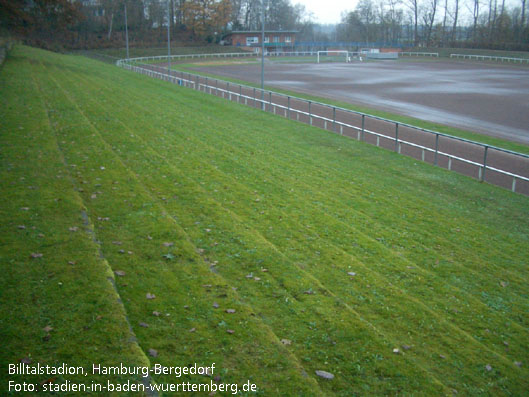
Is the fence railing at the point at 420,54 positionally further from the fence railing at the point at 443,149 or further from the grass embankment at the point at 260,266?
the grass embankment at the point at 260,266

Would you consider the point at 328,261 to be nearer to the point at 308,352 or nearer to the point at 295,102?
the point at 308,352

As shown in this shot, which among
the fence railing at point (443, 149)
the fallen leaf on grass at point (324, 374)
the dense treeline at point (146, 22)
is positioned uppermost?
the dense treeline at point (146, 22)

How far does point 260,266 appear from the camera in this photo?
8.30m

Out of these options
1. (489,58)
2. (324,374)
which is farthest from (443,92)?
(489,58)

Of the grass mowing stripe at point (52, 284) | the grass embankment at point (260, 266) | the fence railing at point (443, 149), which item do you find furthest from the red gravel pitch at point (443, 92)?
the grass mowing stripe at point (52, 284)

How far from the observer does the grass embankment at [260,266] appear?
5805 mm

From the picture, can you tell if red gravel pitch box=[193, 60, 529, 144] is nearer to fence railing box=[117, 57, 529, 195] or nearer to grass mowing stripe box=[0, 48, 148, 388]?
fence railing box=[117, 57, 529, 195]

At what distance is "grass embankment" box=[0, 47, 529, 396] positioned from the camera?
19.0ft

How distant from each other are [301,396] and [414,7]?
424 ft

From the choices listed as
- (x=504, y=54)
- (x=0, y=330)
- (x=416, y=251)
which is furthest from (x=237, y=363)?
(x=504, y=54)

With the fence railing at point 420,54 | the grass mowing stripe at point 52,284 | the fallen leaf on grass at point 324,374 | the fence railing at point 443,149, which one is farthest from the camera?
the fence railing at point 420,54

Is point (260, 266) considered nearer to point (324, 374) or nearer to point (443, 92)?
point (324, 374)

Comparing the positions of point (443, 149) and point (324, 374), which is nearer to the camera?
point (324, 374)

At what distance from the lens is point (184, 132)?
18766mm
